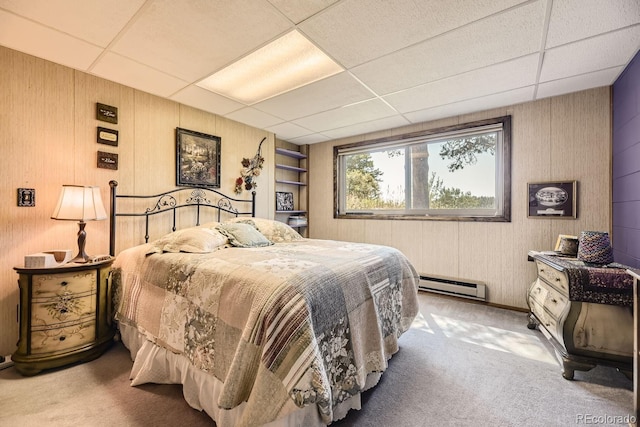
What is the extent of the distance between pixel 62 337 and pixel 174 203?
1547 millimetres

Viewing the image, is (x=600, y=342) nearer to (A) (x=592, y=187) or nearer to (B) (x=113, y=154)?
(A) (x=592, y=187)

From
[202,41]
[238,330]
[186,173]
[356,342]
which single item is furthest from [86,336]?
[202,41]

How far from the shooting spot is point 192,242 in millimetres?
2176

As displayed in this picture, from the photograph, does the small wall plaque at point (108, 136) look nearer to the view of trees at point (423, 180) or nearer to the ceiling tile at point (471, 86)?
the ceiling tile at point (471, 86)

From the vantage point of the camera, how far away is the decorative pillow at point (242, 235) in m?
2.45

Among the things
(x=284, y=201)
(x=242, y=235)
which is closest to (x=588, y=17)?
(x=242, y=235)

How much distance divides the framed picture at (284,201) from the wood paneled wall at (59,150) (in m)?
1.77

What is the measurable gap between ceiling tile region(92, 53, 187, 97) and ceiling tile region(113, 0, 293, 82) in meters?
0.14

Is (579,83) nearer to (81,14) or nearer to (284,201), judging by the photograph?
(284,201)

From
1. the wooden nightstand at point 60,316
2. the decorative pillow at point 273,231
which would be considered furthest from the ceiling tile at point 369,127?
the wooden nightstand at point 60,316

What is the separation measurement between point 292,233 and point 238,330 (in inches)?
69.1

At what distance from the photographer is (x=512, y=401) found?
160 cm

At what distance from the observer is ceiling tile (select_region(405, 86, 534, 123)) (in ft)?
9.27

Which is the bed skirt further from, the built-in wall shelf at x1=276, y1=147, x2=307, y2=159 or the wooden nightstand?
the built-in wall shelf at x1=276, y1=147, x2=307, y2=159
